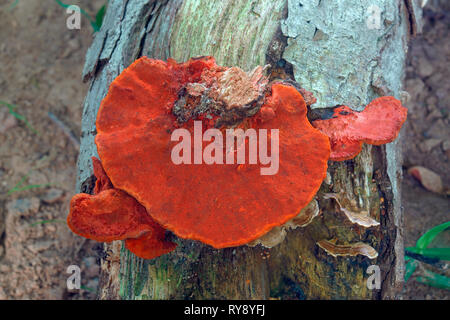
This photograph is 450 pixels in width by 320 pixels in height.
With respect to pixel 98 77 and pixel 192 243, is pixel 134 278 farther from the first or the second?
pixel 98 77

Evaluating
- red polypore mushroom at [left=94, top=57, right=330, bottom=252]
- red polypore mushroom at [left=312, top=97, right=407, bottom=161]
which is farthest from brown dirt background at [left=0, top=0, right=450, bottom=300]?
red polypore mushroom at [left=94, top=57, right=330, bottom=252]

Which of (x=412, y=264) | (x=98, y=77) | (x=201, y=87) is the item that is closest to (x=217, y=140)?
(x=201, y=87)

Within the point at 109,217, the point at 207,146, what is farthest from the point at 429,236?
the point at 109,217

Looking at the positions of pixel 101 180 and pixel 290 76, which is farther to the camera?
pixel 290 76

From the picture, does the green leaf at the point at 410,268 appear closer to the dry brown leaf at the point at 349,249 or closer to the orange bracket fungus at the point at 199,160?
the dry brown leaf at the point at 349,249

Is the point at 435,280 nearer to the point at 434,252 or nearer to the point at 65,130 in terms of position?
the point at 434,252

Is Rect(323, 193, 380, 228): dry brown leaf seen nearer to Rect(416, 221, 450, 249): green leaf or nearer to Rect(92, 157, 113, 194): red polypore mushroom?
Rect(416, 221, 450, 249): green leaf
